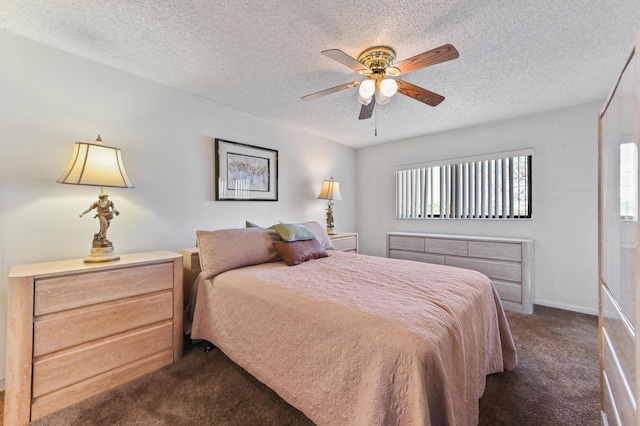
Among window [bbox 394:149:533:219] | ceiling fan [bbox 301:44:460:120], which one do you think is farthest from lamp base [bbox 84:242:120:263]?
window [bbox 394:149:533:219]

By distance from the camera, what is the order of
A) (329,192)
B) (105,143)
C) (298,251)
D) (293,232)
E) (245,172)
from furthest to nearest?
(329,192), (245,172), (293,232), (298,251), (105,143)

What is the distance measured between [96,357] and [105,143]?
1.63 m

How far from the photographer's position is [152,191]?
241 centimetres

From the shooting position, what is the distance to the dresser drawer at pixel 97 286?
4.95 ft

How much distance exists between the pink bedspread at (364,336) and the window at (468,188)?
204cm

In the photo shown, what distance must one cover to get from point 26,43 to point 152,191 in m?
1.27

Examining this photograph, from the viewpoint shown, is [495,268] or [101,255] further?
[495,268]

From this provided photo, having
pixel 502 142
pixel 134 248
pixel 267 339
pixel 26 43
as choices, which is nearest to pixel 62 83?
pixel 26 43

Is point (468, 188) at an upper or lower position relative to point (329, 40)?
lower

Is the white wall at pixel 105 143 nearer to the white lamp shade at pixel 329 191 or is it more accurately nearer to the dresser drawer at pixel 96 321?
the dresser drawer at pixel 96 321

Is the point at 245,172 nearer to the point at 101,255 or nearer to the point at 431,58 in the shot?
the point at 101,255

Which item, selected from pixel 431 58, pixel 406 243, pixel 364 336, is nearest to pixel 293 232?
pixel 364 336

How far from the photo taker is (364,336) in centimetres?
114

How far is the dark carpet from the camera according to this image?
4.78 feet
